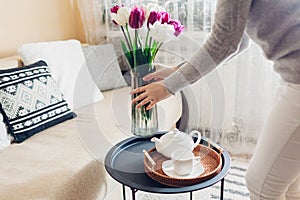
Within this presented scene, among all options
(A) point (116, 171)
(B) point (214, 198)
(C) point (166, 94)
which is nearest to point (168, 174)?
(A) point (116, 171)

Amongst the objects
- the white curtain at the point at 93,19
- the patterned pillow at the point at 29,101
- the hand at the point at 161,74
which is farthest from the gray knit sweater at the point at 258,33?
the white curtain at the point at 93,19

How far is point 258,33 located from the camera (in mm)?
911

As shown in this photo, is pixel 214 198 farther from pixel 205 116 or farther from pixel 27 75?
pixel 27 75

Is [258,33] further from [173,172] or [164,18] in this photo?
[173,172]

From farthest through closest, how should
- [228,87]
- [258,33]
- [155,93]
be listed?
[228,87] < [155,93] < [258,33]

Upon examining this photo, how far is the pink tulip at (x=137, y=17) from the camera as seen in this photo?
1208mm

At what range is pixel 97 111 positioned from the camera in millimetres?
1942

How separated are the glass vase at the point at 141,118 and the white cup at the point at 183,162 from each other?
0.22 m

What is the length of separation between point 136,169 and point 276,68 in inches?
24.1

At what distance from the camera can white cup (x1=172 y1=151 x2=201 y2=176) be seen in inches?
44.8

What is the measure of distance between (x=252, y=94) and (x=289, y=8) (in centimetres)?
131

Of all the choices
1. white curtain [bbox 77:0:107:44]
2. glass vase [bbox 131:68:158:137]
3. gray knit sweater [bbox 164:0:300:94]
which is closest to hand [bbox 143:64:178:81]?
glass vase [bbox 131:68:158:137]

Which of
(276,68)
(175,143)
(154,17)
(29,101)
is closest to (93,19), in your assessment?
(29,101)

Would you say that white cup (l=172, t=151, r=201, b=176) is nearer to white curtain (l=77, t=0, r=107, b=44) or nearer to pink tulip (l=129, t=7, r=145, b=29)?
pink tulip (l=129, t=7, r=145, b=29)
